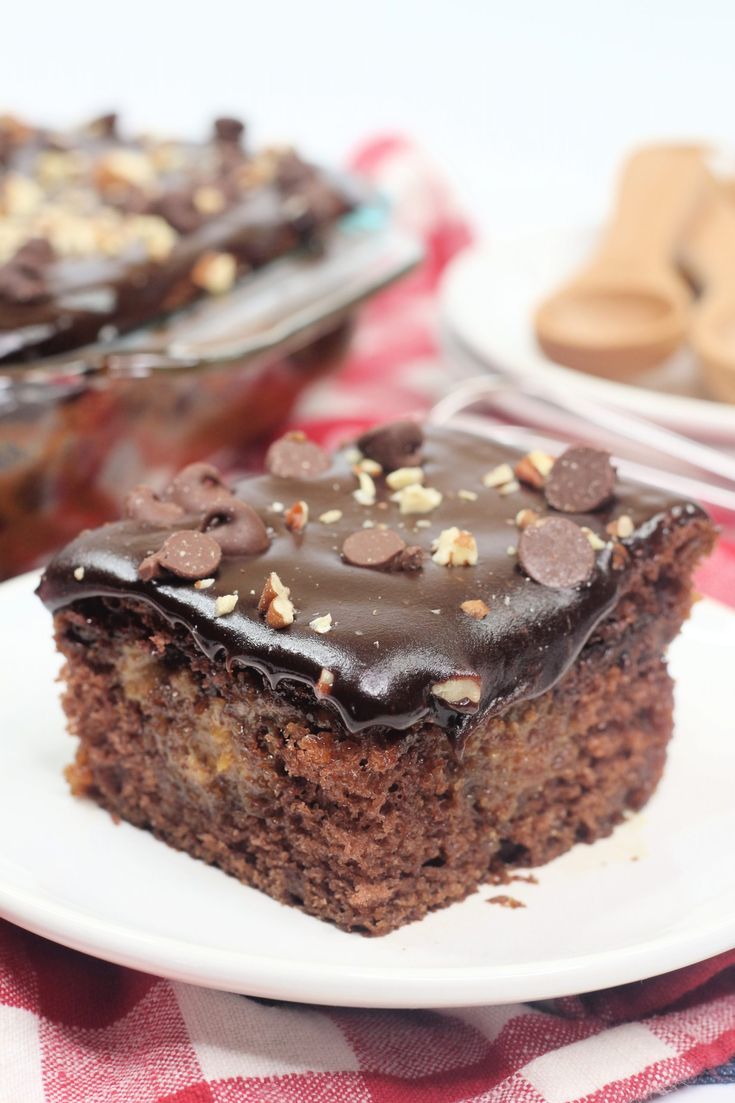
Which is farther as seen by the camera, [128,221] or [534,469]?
[128,221]

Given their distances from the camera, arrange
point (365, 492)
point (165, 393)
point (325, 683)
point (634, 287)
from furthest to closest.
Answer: point (634, 287) < point (165, 393) < point (365, 492) < point (325, 683)

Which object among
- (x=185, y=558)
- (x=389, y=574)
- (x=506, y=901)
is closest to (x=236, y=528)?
(x=185, y=558)

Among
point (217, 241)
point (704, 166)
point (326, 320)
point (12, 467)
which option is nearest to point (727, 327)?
point (704, 166)

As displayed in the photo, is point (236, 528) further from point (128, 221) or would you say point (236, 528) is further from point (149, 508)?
point (128, 221)

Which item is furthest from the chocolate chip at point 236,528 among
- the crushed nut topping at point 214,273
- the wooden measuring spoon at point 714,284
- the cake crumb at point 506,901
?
the wooden measuring spoon at point 714,284

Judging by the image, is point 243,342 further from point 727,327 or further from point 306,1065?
point 306,1065

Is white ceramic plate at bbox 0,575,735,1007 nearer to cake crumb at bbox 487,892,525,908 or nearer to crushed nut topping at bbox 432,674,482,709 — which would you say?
cake crumb at bbox 487,892,525,908
